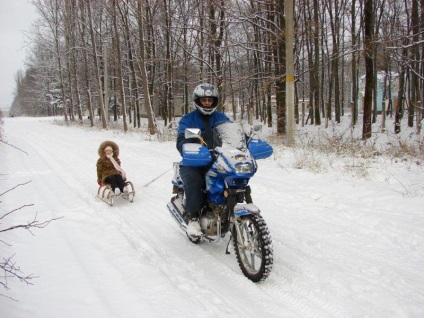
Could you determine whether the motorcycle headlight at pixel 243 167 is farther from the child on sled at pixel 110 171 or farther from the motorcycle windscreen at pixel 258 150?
the child on sled at pixel 110 171

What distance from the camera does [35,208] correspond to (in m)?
6.59

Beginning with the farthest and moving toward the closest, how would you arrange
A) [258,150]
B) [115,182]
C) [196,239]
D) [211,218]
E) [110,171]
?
[110,171]
[115,182]
[196,239]
[211,218]
[258,150]

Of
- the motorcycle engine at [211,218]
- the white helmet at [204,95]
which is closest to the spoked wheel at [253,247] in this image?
the motorcycle engine at [211,218]

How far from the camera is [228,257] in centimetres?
445

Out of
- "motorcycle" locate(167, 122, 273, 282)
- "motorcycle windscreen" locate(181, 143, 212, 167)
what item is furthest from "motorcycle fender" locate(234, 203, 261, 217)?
"motorcycle windscreen" locate(181, 143, 212, 167)

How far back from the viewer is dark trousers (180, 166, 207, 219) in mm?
4328

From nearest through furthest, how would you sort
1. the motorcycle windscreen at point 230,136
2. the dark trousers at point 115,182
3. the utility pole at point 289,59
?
the motorcycle windscreen at point 230,136, the dark trousers at point 115,182, the utility pole at point 289,59

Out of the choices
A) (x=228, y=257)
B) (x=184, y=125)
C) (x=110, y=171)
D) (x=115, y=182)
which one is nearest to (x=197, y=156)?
(x=184, y=125)

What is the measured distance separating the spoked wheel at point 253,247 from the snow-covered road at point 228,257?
0.15m

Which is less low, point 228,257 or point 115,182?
point 115,182

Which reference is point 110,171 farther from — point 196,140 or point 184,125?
point 196,140

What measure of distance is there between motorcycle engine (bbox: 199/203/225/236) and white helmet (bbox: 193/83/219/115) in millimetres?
1301

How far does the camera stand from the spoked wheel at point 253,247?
355 centimetres

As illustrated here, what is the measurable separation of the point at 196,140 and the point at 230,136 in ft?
1.47
